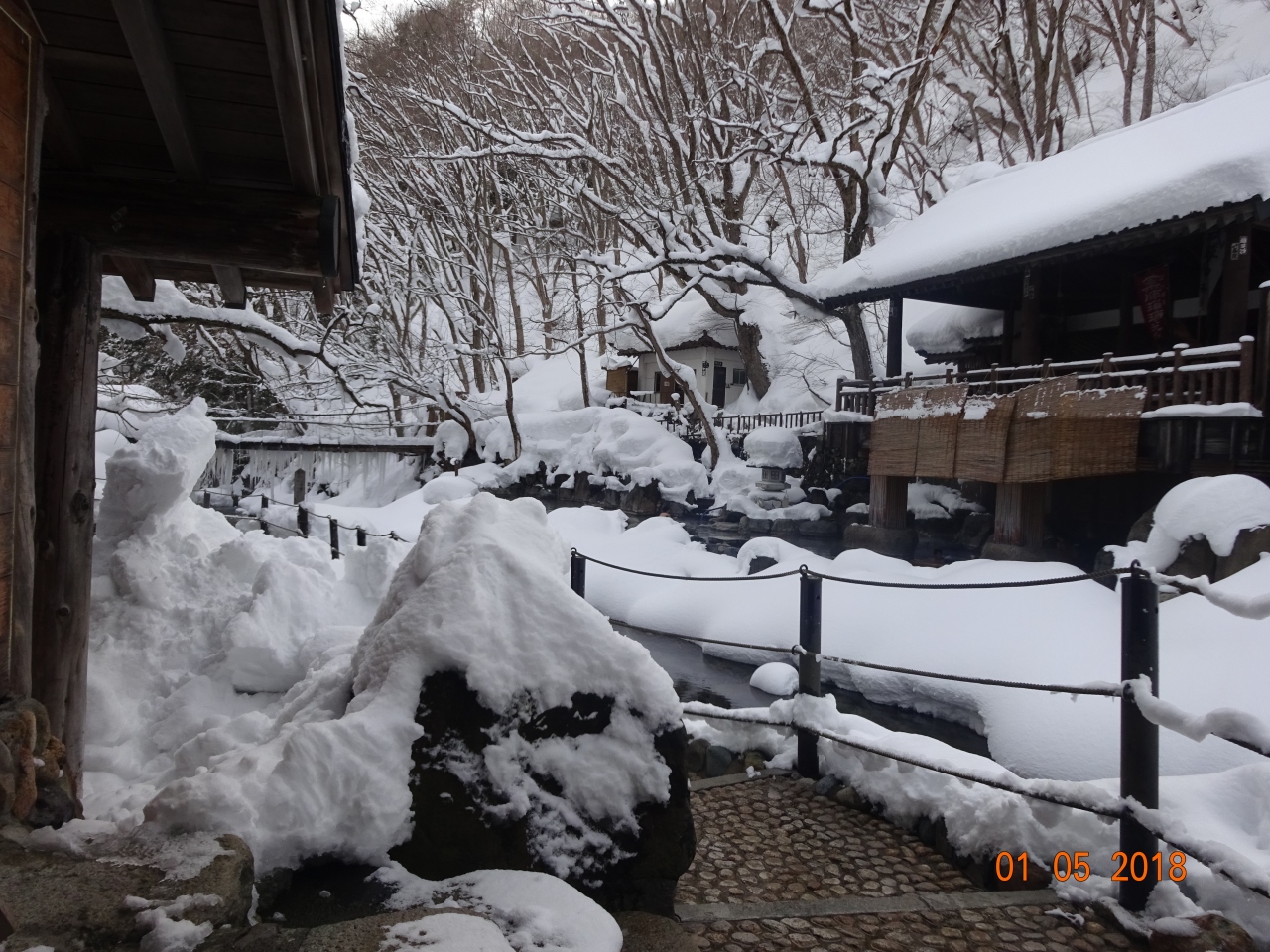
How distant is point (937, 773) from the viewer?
3.79 meters

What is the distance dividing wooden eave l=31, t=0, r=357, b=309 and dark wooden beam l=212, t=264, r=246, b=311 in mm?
106

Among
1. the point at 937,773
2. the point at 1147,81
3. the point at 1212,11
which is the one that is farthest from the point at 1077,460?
the point at 1212,11

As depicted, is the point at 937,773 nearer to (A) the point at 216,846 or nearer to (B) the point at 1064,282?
(A) the point at 216,846

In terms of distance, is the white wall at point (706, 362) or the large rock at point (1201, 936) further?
the white wall at point (706, 362)

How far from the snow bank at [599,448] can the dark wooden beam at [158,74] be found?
14.5m

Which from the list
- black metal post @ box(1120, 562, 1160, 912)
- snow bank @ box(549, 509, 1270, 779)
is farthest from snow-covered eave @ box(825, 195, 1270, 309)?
black metal post @ box(1120, 562, 1160, 912)

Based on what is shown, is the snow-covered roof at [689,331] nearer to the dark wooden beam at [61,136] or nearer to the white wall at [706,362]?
the white wall at [706,362]

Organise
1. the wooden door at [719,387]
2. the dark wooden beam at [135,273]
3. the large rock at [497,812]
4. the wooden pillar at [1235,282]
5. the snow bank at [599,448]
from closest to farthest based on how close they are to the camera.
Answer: the large rock at [497,812]
the dark wooden beam at [135,273]
the wooden pillar at [1235,282]
the snow bank at [599,448]
the wooden door at [719,387]

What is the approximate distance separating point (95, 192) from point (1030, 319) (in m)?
12.7

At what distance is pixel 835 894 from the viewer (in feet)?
10.3

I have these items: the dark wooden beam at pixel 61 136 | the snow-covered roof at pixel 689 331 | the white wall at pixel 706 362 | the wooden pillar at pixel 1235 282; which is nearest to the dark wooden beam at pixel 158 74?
the dark wooden beam at pixel 61 136

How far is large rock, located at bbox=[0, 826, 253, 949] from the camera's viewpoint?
1.66 meters

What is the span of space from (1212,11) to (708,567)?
113ft

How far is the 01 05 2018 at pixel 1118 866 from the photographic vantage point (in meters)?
2.89
